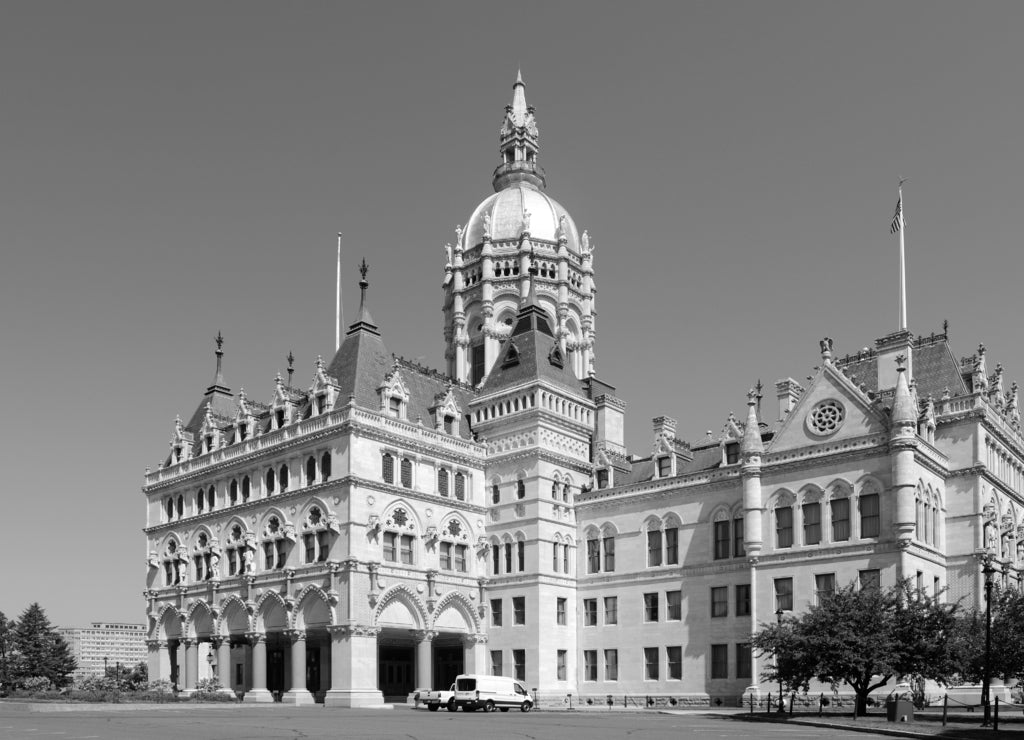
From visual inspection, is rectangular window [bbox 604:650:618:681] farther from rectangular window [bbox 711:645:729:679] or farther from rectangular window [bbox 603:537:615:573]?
rectangular window [bbox 711:645:729:679]

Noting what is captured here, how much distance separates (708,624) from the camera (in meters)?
66.0

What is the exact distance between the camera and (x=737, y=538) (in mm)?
66250

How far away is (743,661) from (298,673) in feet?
83.9

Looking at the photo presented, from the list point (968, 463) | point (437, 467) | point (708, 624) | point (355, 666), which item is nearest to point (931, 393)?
point (968, 463)

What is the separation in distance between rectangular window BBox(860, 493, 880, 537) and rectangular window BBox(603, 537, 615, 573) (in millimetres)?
17925

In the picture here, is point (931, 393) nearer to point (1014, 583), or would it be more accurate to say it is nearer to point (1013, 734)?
point (1014, 583)

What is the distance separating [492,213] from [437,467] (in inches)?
1552

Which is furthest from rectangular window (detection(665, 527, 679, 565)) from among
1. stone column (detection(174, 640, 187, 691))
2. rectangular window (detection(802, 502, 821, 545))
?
stone column (detection(174, 640, 187, 691))

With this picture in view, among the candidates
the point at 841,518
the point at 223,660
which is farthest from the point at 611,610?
the point at 223,660

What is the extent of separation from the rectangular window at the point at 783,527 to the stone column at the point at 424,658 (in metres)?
21.3

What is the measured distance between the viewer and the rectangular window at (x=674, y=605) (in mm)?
68000

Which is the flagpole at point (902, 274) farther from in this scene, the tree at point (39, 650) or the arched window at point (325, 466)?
the tree at point (39, 650)

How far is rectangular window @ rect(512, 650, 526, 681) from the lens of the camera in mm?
70369

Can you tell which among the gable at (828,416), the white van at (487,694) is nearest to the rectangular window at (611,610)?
the white van at (487,694)
